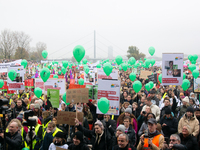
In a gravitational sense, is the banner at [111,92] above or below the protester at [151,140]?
above

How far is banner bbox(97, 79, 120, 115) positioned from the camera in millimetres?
A: 5969

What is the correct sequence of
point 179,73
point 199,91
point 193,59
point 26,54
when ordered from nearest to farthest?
point 179,73 < point 199,91 < point 193,59 < point 26,54

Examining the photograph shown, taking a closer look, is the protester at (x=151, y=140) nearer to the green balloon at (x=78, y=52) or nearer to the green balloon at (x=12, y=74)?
the green balloon at (x=78, y=52)

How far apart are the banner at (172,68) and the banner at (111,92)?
7.65ft

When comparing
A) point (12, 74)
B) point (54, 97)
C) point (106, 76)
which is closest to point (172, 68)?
point (106, 76)

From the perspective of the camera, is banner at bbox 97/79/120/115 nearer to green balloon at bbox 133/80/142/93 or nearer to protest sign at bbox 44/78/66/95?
green balloon at bbox 133/80/142/93

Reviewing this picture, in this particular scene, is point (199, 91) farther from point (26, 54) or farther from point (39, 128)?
point (26, 54)

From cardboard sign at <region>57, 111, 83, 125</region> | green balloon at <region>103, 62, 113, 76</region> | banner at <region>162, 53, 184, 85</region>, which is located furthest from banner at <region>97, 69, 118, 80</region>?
cardboard sign at <region>57, 111, 83, 125</region>

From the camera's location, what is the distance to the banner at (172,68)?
7512 millimetres

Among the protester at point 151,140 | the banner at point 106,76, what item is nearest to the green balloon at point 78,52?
the banner at point 106,76

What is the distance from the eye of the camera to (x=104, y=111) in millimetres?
5457

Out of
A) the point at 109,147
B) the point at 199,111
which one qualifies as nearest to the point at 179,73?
the point at 199,111

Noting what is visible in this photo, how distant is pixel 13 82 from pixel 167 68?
673 cm

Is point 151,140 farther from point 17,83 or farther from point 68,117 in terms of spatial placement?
point 17,83
